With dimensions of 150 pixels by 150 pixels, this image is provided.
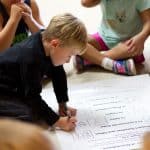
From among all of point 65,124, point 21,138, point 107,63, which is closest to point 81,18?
point 107,63

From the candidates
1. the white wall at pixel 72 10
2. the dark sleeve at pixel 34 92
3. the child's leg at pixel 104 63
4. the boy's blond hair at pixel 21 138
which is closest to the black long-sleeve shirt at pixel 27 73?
the dark sleeve at pixel 34 92

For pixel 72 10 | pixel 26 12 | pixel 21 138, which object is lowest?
pixel 72 10

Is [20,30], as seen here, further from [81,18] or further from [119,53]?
[81,18]

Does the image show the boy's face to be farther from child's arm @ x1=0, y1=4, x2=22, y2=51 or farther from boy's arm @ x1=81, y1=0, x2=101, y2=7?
boy's arm @ x1=81, y1=0, x2=101, y2=7

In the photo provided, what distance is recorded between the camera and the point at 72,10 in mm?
1924

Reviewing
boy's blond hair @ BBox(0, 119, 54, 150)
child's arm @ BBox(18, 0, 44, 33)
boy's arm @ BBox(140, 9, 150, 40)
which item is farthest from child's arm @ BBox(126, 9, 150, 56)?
boy's blond hair @ BBox(0, 119, 54, 150)

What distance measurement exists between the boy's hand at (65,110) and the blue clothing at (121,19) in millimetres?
405

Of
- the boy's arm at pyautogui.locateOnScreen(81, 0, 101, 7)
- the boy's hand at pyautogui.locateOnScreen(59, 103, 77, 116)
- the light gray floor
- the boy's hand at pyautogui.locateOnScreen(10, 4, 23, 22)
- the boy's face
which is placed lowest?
the light gray floor

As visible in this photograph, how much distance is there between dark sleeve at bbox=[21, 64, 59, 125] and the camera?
0.99 meters

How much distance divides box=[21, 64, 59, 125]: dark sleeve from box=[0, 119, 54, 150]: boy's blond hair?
56 cm

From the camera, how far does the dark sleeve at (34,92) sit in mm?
987

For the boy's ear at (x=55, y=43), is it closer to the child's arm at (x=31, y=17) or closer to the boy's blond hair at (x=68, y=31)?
the boy's blond hair at (x=68, y=31)

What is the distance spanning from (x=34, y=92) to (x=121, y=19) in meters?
0.50

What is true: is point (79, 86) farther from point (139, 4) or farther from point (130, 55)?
point (139, 4)
